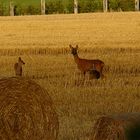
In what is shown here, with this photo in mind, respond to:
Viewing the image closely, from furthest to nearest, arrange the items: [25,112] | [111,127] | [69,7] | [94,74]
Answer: [69,7]
[94,74]
[25,112]
[111,127]

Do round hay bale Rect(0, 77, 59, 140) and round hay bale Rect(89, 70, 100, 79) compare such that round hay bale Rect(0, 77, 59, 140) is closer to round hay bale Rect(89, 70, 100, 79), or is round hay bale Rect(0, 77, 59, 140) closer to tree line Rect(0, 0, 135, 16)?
round hay bale Rect(89, 70, 100, 79)

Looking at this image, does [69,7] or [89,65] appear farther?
[69,7]

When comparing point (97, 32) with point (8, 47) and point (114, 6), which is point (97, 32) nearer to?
point (8, 47)

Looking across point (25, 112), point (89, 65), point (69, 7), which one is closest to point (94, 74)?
point (89, 65)

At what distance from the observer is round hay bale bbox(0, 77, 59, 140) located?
8.32 m

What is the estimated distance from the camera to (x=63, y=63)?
18250 mm

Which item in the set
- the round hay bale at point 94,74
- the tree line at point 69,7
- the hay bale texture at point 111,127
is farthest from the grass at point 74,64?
the tree line at point 69,7

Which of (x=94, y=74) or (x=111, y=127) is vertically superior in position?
(x=111, y=127)

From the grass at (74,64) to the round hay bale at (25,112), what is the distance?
28.2 inches

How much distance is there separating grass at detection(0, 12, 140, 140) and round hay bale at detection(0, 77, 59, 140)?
716 mm

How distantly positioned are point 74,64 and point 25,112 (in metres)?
9.48

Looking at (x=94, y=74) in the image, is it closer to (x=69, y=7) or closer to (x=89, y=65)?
(x=89, y=65)

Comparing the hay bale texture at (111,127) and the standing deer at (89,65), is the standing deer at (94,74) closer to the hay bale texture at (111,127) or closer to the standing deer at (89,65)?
the standing deer at (89,65)

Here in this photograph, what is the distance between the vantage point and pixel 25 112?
28.2 feet
